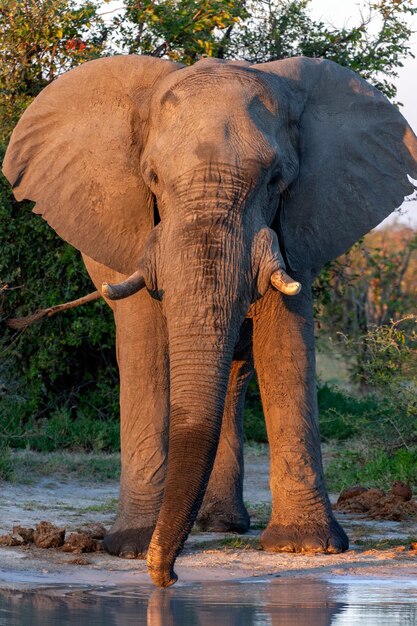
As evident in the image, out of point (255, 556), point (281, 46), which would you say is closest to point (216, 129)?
point (255, 556)

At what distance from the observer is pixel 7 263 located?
10562 mm

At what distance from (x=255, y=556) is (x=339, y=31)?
20.2 feet

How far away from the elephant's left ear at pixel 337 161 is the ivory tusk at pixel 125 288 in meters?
0.83

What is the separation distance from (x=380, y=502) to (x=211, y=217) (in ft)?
9.36

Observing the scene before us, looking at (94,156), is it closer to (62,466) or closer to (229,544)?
(229,544)

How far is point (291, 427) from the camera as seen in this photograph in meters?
6.45

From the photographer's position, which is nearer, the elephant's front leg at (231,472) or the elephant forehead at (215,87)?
the elephant forehead at (215,87)

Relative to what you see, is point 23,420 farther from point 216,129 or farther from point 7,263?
point 216,129

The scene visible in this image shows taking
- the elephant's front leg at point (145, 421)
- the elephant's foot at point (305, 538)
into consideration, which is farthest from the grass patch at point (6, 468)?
the elephant's foot at point (305, 538)

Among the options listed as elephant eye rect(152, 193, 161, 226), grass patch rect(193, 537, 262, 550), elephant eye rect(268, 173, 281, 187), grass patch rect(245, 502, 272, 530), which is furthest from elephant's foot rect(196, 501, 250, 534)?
elephant eye rect(268, 173, 281, 187)

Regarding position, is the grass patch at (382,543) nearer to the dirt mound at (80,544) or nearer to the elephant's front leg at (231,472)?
the elephant's front leg at (231,472)

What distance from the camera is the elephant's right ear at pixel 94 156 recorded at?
6395 mm

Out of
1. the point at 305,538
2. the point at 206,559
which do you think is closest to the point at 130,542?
the point at 206,559

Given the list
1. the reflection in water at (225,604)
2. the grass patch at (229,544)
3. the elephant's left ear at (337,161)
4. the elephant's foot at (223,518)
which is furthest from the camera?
the elephant's foot at (223,518)
